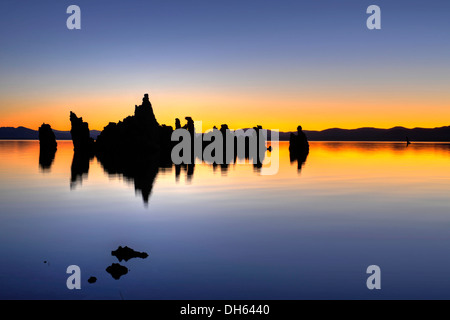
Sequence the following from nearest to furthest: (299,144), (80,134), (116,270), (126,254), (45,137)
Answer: (116,270)
(126,254)
(80,134)
(45,137)
(299,144)

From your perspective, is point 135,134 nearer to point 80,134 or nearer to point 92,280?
point 80,134

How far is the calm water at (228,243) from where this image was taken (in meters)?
13.5

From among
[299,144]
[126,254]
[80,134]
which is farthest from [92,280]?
[299,144]

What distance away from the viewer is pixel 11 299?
1225 centimetres

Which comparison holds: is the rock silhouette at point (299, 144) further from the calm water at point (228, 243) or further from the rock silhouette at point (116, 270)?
the rock silhouette at point (116, 270)

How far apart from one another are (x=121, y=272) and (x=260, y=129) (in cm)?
16488

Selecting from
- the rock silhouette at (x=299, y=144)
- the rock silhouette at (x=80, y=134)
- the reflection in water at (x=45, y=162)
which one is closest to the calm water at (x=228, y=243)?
the reflection in water at (x=45, y=162)

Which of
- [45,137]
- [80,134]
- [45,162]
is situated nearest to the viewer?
[45,162]

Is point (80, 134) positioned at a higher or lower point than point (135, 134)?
higher

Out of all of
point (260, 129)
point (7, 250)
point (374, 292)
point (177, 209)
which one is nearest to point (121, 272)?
point (7, 250)

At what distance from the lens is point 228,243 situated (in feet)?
64.2

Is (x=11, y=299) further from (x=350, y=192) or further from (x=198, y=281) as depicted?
(x=350, y=192)

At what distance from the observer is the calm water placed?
13.5 meters

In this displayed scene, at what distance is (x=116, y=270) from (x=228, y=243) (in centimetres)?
671
